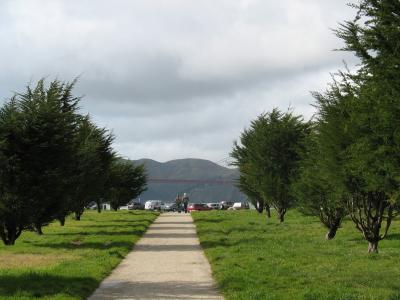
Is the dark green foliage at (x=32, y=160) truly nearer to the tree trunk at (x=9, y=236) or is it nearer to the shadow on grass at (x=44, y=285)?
the tree trunk at (x=9, y=236)

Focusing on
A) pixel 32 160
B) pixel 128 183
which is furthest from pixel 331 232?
pixel 128 183

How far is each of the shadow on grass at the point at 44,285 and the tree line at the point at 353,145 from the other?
676cm

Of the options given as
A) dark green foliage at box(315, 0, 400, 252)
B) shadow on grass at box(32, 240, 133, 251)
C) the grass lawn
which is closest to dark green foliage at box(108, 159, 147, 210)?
the grass lawn

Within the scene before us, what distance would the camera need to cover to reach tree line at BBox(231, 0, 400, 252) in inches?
468

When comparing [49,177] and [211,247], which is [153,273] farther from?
[49,177]

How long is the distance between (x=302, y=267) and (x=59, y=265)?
6711 mm

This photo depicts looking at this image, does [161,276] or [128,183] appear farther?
[128,183]

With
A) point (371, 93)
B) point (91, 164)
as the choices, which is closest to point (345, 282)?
point (371, 93)

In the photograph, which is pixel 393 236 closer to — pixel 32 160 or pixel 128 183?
pixel 32 160

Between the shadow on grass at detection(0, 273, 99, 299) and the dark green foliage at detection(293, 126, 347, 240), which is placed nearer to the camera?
the shadow on grass at detection(0, 273, 99, 299)

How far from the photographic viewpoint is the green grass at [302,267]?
12.4 meters

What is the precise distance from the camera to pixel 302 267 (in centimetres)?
1653

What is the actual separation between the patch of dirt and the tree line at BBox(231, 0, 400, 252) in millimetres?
9329

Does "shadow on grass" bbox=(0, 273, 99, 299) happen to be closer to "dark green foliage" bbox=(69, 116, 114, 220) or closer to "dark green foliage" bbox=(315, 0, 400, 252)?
"dark green foliage" bbox=(315, 0, 400, 252)
